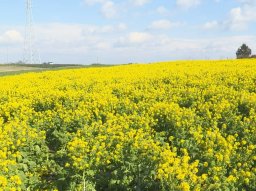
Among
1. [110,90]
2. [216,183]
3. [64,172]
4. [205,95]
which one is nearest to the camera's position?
[216,183]

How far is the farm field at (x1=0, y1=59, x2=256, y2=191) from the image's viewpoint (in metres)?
5.35

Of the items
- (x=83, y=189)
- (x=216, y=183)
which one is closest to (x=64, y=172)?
(x=83, y=189)

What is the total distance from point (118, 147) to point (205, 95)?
183 inches

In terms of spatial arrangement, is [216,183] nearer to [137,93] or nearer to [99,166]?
[99,166]

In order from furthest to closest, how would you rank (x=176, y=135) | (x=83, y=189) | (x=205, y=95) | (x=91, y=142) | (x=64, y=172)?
(x=205, y=95)
(x=176, y=135)
(x=91, y=142)
(x=64, y=172)
(x=83, y=189)

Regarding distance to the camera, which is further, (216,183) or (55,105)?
(55,105)

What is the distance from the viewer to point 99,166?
6047mm

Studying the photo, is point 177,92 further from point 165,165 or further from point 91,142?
point 165,165

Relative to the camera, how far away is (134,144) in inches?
235

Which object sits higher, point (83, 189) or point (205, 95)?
point (205, 95)

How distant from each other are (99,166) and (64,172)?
530 millimetres

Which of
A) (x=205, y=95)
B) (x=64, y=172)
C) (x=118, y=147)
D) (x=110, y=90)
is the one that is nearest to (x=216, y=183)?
(x=118, y=147)

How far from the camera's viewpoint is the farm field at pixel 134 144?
17.5 feet

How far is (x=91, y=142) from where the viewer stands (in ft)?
21.4
